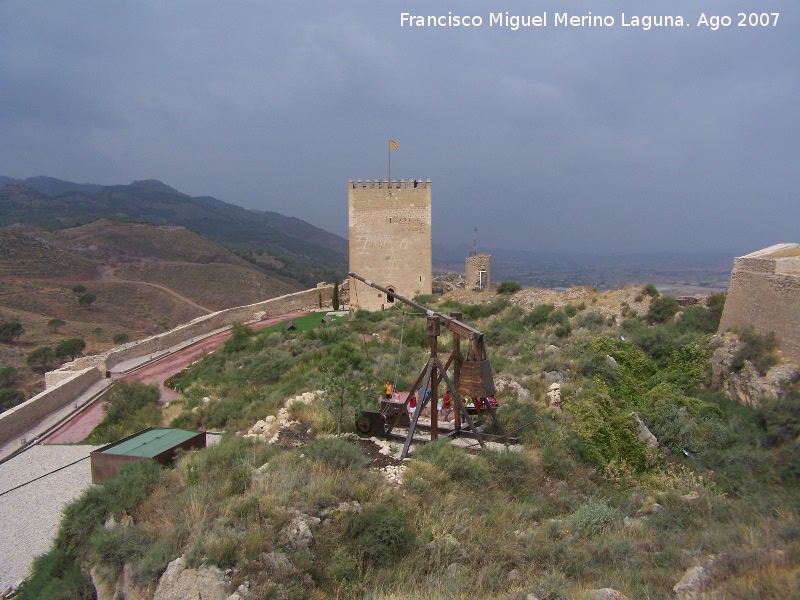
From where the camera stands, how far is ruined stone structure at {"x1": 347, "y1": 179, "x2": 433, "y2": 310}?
80.2 feet

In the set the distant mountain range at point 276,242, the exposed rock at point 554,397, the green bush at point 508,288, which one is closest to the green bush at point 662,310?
the green bush at point 508,288

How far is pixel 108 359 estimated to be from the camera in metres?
20.3

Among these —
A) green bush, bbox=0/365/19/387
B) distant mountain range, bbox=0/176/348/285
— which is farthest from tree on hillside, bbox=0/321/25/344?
distant mountain range, bbox=0/176/348/285

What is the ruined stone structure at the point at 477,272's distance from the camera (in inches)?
1086

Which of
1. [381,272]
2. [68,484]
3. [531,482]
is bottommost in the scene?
[68,484]

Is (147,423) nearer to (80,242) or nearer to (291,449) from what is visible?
(291,449)

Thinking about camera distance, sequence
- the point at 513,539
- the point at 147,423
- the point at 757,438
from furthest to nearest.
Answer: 1. the point at 147,423
2. the point at 757,438
3. the point at 513,539

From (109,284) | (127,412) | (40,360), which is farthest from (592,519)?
(109,284)

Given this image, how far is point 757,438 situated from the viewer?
805 cm

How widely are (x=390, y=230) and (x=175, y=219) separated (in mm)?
140057

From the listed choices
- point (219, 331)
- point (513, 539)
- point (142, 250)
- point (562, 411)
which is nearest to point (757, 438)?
Result: point (562, 411)

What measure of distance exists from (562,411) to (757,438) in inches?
117

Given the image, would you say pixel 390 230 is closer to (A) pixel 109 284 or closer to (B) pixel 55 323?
(B) pixel 55 323

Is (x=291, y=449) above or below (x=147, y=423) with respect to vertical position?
above
